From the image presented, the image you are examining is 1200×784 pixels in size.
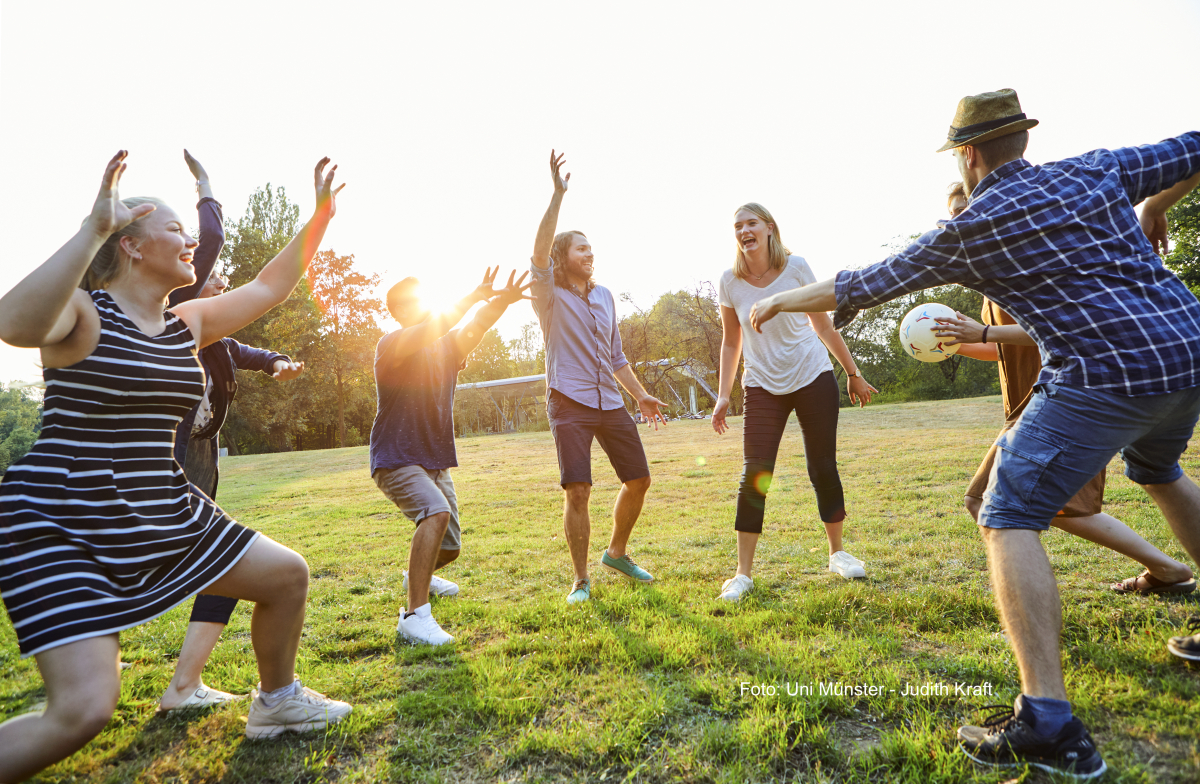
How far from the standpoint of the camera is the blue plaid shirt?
2.12 meters

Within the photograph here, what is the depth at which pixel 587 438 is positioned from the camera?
14.5ft

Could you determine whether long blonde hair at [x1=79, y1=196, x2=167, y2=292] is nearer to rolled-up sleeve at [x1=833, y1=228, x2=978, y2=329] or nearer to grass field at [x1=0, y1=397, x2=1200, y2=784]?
grass field at [x1=0, y1=397, x2=1200, y2=784]

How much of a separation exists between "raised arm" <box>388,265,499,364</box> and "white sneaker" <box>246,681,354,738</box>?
75.0 inches

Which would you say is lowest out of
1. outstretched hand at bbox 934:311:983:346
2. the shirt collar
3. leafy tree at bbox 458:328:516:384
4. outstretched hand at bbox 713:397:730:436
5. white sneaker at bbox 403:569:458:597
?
white sneaker at bbox 403:569:458:597

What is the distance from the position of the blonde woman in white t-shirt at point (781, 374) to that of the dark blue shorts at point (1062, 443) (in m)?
2.05

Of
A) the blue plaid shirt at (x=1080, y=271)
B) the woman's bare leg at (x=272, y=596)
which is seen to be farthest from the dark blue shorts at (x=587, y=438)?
the blue plaid shirt at (x=1080, y=271)

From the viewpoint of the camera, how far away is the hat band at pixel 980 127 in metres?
2.43

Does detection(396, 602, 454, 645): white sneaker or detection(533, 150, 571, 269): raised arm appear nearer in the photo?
detection(396, 602, 454, 645): white sneaker

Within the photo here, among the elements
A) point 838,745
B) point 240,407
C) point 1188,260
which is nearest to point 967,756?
point 838,745

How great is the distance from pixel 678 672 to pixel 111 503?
2279mm

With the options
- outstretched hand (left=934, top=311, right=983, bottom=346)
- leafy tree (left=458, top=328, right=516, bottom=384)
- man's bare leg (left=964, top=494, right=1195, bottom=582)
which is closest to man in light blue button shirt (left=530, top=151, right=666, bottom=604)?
outstretched hand (left=934, top=311, right=983, bottom=346)

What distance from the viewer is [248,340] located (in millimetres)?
29469

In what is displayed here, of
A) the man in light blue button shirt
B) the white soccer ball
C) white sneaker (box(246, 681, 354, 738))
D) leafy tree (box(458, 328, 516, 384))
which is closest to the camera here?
white sneaker (box(246, 681, 354, 738))

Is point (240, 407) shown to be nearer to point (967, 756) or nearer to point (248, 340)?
point (248, 340)
